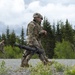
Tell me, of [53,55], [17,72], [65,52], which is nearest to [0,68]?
[17,72]

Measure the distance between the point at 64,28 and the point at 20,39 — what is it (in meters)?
23.9

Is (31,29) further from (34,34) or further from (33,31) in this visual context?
(34,34)

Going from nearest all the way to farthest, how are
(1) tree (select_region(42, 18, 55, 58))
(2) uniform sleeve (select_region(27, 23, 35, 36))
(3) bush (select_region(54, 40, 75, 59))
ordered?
(2) uniform sleeve (select_region(27, 23, 35, 36)) → (3) bush (select_region(54, 40, 75, 59)) → (1) tree (select_region(42, 18, 55, 58))

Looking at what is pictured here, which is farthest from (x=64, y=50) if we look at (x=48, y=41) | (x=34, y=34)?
(x=34, y=34)

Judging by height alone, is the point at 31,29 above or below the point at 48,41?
below

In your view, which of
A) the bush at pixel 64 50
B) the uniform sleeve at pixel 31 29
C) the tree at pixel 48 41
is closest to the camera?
the uniform sleeve at pixel 31 29

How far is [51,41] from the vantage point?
92688 mm

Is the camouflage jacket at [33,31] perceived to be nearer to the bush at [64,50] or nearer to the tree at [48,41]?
the bush at [64,50]

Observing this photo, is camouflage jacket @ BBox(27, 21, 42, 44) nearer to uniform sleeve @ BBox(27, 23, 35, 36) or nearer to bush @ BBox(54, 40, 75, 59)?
uniform sleeve @ BBox(27, 23, 35, 36)

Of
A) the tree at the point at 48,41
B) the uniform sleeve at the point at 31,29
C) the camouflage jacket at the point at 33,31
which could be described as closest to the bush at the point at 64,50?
the tree at the point at 48,41

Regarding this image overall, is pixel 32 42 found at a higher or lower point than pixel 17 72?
higher

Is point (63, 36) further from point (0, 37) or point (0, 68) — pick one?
point (0, 68)

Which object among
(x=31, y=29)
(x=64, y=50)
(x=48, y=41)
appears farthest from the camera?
(x=48, y=41)

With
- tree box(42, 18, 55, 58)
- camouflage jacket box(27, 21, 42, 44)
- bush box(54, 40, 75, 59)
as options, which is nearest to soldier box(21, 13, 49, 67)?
camouflage jacket box(27, 21, 42, 44)
